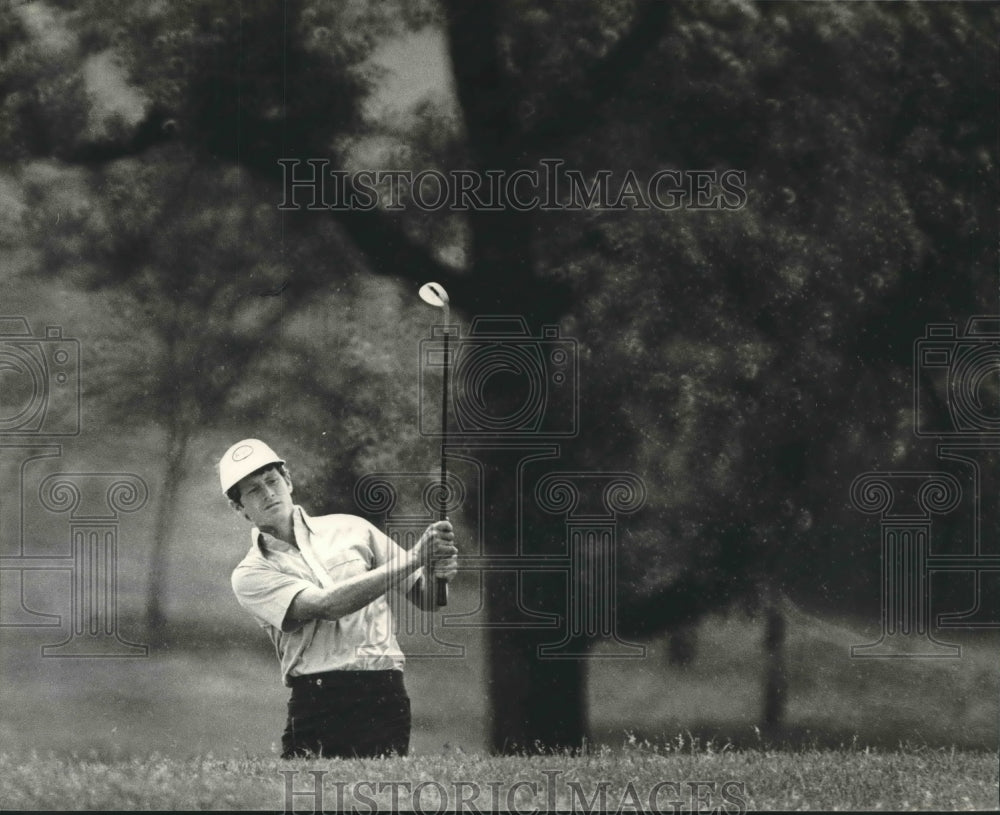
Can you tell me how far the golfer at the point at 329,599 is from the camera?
8.94 m

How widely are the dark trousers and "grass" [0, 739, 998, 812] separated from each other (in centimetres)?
13

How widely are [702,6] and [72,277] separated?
13.3 feet

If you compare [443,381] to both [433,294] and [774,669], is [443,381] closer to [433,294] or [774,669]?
[433,294]

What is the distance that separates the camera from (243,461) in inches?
361

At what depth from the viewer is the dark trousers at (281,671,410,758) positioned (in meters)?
8.95

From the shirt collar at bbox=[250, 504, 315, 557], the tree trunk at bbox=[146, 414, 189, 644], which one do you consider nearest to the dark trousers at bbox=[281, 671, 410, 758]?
the shirt collar at bbox=[250, 504, 315, 557]

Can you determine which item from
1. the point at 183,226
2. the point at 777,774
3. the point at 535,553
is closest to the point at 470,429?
the point at 535,553

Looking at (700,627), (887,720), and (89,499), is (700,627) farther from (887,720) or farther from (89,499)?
(89,499)

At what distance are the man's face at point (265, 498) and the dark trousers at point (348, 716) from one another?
93 centimetres

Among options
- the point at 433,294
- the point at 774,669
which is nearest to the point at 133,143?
the point at 433,294

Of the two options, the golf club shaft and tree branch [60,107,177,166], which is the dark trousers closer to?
the golf club shaft

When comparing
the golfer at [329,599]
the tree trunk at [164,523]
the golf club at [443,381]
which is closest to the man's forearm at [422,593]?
the golfer at [329,599]

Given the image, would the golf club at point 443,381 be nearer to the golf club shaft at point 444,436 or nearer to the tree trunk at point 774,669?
the golf club shaft at point 444,436

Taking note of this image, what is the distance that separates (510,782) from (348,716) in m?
0.98
